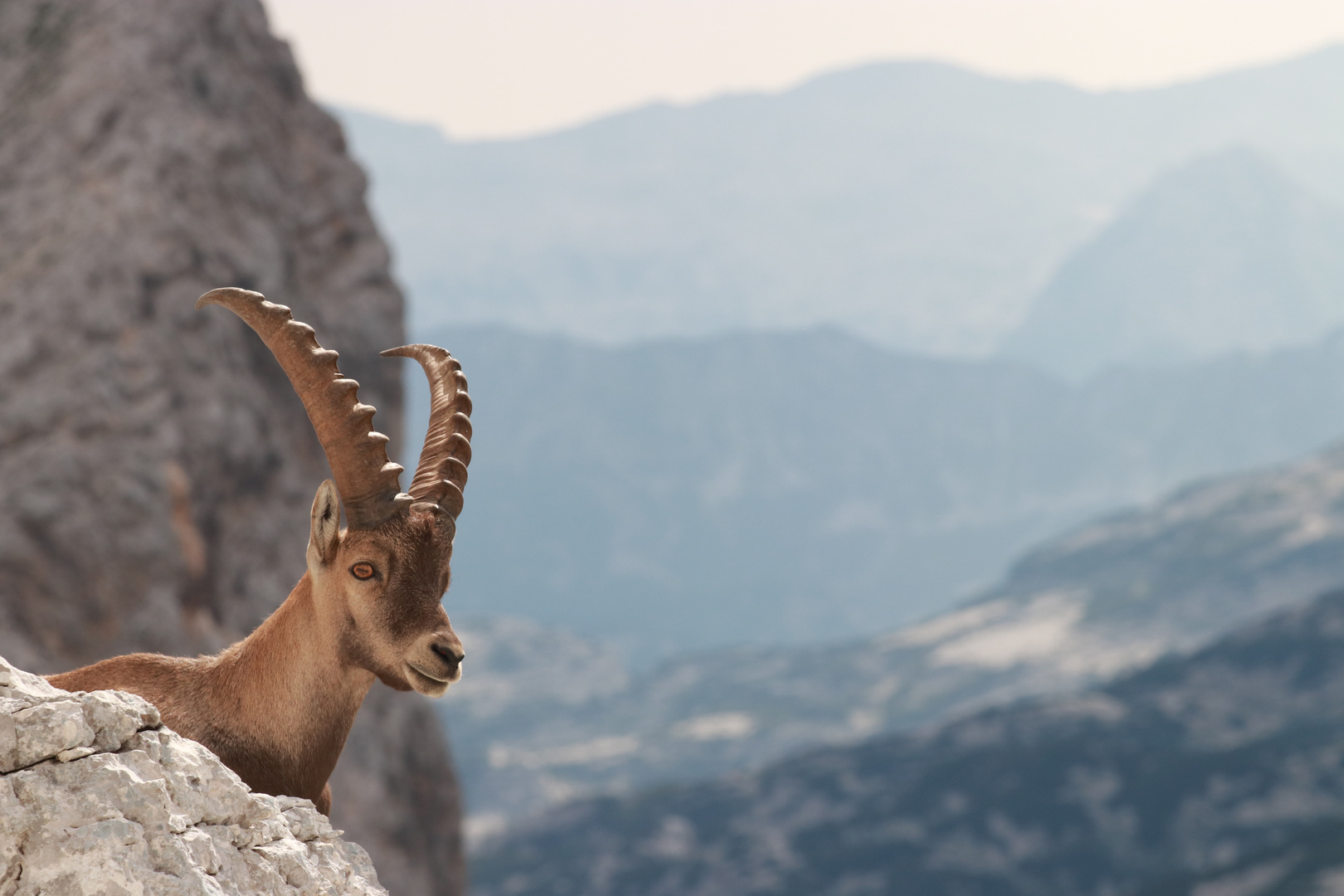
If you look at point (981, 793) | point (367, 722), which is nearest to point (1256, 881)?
point (981, 793)

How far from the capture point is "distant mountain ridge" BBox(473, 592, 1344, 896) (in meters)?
112

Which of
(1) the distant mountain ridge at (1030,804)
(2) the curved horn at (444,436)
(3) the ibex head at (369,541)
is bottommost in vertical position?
(3) the ibex head at (369,541)

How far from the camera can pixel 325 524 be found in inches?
350

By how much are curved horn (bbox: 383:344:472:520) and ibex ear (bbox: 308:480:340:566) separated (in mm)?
508

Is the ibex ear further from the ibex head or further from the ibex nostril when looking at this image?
the ibex nostril

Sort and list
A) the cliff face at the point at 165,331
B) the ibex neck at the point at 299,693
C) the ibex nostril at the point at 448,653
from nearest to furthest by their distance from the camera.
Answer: the ibex nostril at the point at 448,653
the ibex neck at the point at 299,693
the cliff face at the point at 165,331

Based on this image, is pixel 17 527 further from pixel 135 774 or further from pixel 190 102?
pixel 135 774

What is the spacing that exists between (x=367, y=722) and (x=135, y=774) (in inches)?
1274

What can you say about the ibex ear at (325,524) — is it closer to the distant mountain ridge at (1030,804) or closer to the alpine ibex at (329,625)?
the alpine ibex at (329,625)

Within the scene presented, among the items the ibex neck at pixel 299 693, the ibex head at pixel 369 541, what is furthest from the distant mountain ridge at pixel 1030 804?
the ibex head at pixel 369 541

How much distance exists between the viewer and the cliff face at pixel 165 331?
106 ft

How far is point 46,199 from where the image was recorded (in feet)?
119

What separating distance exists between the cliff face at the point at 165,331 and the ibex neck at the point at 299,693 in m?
22.1

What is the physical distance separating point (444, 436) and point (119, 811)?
3130mm
